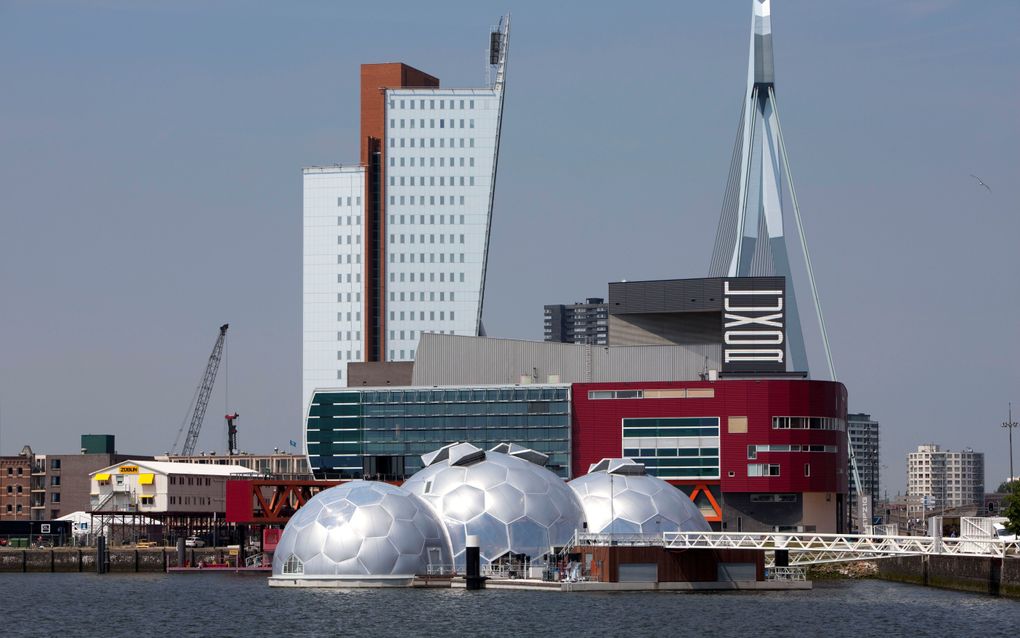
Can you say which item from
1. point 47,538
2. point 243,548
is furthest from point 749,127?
point 47,538

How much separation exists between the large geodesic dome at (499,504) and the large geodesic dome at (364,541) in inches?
75.8

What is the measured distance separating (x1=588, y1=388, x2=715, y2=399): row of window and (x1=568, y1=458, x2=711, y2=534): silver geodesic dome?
33.9 m

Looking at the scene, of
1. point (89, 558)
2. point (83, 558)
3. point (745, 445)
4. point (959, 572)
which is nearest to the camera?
point (959, 572)

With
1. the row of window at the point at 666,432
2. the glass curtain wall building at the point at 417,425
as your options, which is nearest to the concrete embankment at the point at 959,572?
the row of window at the point at 666,432

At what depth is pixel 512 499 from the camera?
347 ft

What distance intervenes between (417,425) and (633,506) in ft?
165

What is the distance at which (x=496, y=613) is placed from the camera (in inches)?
3332

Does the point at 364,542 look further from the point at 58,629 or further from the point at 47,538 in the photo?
the point at 47,538

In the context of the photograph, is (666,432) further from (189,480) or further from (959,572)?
(189,480)

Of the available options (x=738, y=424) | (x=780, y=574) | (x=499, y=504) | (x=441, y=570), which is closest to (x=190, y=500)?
(x=738, y=424)

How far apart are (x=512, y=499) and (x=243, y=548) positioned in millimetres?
46500

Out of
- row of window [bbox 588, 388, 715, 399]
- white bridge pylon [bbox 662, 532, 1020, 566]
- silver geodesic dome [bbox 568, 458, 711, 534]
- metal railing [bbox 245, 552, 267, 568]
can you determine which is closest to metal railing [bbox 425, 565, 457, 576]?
silver geodesic dome [bbox 568, 458, 711, 534]

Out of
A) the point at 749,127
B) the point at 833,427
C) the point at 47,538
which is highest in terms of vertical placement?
the point at 749,127

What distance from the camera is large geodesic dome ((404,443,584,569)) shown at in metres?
105
